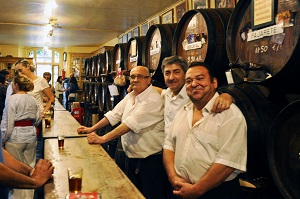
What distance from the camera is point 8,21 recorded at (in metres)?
8.23

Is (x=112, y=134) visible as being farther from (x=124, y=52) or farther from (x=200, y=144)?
(x=124, y=52)

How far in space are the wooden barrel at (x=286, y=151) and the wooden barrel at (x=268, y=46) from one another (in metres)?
0.19

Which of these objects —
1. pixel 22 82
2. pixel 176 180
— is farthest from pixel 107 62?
pixel 176 180

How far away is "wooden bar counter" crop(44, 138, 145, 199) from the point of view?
1.64 metres

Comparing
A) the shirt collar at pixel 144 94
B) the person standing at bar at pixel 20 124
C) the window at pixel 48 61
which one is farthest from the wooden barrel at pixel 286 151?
the window at pixel 48 61

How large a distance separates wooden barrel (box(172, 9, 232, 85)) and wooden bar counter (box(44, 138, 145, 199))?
40.6 inches

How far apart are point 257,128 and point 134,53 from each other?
95.2 inches

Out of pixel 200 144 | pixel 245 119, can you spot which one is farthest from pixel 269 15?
pixel 200 144

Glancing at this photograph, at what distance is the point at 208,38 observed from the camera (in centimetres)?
232

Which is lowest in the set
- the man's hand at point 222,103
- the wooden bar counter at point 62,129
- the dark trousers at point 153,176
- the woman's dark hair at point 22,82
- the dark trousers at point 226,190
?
the dark trousers at point 153,176

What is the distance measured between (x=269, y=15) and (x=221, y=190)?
1033mm

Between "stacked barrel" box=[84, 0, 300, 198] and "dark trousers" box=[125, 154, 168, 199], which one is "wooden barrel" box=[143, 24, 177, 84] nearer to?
"stacked barrel" box=[84, 0, 300, 198]

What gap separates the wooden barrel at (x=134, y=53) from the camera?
379 centimetres

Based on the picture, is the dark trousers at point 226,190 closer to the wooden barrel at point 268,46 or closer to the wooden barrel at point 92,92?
the wooden barrel at point 268,46
